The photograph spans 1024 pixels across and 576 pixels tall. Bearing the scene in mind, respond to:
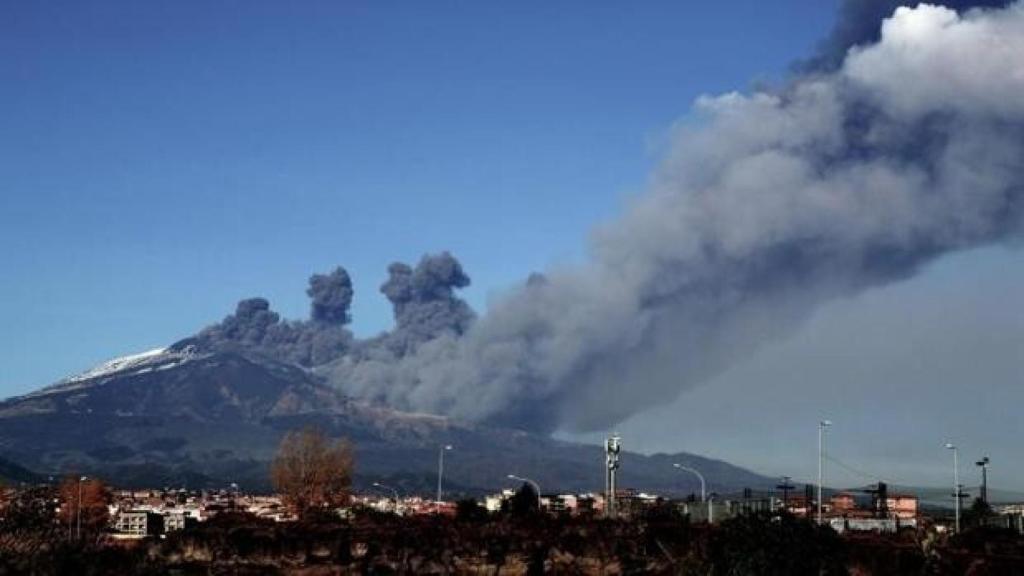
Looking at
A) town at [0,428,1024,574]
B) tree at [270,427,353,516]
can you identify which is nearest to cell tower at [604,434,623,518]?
town at [0,428,1024,574]

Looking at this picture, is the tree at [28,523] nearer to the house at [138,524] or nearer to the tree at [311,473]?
the house at [138,524]

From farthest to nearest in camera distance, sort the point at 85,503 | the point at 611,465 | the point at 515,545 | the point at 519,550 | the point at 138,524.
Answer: the point at 85,503 < the point at 138,524 < the point at 611,465 < the point at 515,545 < the point at 519,550

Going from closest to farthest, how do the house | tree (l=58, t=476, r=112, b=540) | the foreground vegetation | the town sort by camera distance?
the foreground vegetation, the town, the house, tree (l=58, t=476, r=112, b=540)

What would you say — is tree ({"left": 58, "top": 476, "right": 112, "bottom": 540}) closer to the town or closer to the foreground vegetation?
the town

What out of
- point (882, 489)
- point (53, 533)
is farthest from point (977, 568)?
point (882, 489)

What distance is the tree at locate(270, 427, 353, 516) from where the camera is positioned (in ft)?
414

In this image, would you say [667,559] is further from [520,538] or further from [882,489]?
[882,489]

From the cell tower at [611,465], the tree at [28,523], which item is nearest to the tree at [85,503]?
the tree at [28,523]

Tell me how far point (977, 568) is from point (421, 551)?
19.8 m

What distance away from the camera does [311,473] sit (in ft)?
422

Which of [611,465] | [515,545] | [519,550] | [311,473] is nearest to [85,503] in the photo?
[311,473]

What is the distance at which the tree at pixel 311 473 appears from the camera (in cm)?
12619

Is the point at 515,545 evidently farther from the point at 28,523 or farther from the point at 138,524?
the point at 138,524

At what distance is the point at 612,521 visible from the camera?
59.5m
